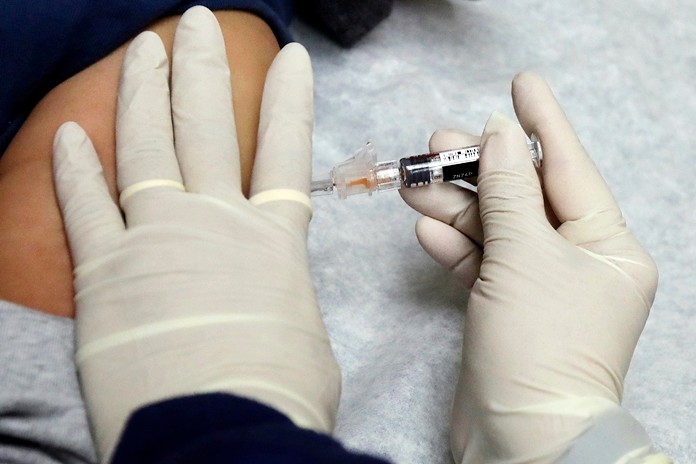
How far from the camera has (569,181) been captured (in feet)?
2.71

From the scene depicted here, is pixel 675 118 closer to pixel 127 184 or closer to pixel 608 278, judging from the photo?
pixel 608 278

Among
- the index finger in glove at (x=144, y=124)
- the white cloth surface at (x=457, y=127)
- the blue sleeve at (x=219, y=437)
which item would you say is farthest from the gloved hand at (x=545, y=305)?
the index finger in glove at (x=144, y=124)

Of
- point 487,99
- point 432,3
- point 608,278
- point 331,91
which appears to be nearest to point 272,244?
point 608,278

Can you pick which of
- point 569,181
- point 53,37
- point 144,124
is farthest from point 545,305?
point 53,37

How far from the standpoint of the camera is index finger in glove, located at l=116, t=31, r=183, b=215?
74cm

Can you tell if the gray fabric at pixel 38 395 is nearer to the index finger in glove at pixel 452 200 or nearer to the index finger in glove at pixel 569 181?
the index finger in glove at pixel 452 200

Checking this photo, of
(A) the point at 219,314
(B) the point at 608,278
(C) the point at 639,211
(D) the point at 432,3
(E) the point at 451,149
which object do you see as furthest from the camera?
(D) the point at 432,3

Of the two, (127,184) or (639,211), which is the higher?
(127,184)

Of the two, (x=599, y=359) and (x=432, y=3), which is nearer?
(x=599, y=359)

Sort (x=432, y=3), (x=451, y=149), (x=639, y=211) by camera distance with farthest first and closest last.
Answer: (x=432, y=3) < (x=639, y=211) < (x=451, y=149)

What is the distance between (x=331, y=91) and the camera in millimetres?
1154

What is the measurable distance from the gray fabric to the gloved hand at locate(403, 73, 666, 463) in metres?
0.40

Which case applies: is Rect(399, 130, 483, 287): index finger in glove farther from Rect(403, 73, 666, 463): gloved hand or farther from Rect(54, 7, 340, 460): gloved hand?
Rect(54, 7, 340, 460): gloved hand

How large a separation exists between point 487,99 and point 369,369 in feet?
1.75
